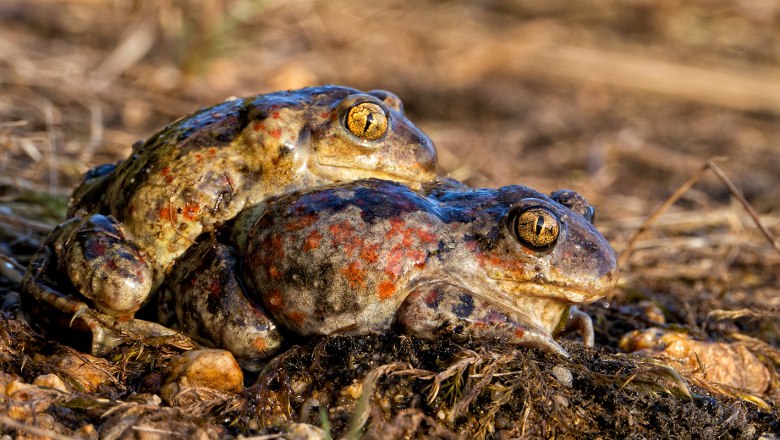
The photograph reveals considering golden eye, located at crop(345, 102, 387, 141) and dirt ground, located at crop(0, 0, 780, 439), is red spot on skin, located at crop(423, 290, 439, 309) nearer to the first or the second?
dirt ground, located at crop(0, 0, 780, 439)

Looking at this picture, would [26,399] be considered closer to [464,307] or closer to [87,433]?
[87,433]

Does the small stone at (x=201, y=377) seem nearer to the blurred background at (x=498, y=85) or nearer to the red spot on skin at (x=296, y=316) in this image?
the red spot on skin at (x=296, y=316)

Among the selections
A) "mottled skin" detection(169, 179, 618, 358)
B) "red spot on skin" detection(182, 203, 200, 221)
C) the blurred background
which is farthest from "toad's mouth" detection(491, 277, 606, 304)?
the blurred background

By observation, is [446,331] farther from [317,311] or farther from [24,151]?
[24,151]

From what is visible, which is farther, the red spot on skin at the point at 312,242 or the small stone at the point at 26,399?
the red spot on skin at the point at 312,242

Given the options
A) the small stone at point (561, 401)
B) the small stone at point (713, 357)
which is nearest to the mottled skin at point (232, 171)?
the small stone at point (561, 401)

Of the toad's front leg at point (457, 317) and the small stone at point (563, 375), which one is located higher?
the toad's front leg at point (457, 317)
